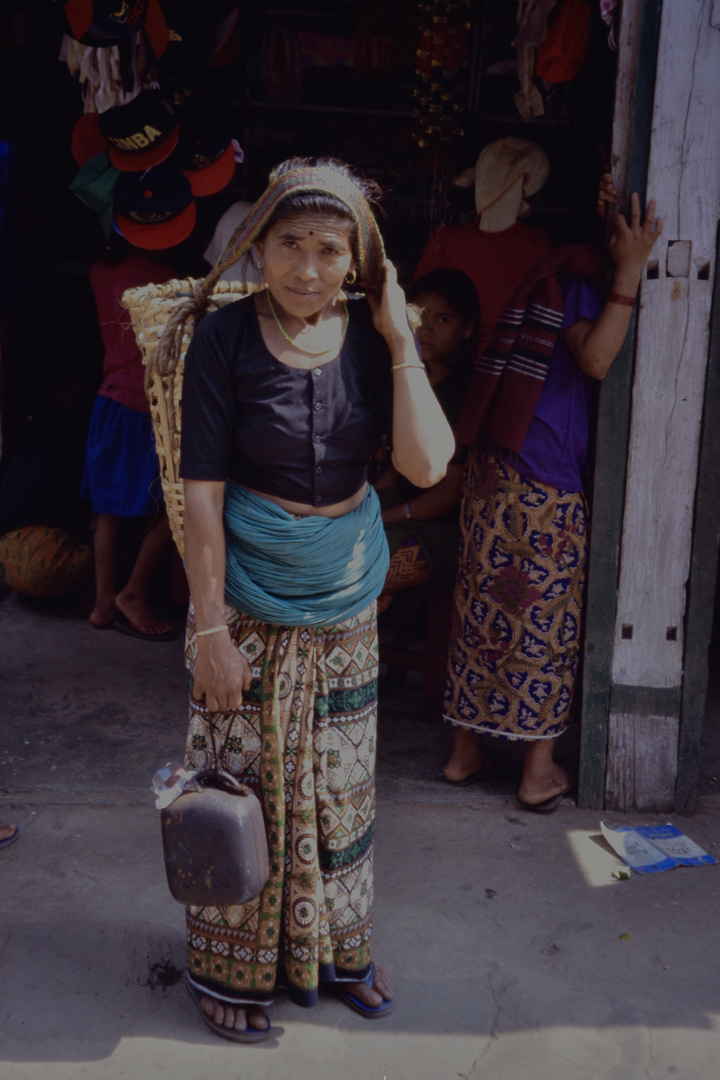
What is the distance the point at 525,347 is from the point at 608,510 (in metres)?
0.57

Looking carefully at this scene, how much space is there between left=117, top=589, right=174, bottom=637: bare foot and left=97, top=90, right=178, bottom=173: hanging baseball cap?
6.29 ft

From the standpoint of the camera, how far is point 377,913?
2.68 metres

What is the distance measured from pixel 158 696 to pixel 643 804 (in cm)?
193

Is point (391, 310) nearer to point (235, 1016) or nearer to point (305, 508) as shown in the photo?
point (305, 508)

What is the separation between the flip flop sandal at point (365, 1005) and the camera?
2289mm

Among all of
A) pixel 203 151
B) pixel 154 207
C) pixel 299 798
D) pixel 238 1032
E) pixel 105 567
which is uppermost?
pixel 203 151

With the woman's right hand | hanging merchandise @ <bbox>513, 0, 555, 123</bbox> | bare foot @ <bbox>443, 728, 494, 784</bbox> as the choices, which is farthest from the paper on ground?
hanging merchandise @ <bbox>513, 0, 555, 123</bbox>

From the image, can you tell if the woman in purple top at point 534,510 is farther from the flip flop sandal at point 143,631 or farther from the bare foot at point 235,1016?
the flip flop sandal at point 143,631

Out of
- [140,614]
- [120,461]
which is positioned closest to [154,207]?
[120,461]

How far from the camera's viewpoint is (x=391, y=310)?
2035mm

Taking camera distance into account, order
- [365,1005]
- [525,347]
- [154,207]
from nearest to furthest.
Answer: [365,1005], [525,347], [154,207]

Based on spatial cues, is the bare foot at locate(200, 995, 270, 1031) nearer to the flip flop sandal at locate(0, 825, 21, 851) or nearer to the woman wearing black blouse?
the woman wearing black blouse

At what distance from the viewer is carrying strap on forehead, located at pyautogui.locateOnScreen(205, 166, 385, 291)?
74.4 inches

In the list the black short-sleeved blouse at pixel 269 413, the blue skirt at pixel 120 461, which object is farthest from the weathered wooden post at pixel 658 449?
the blue skirt at pixel 120 461
